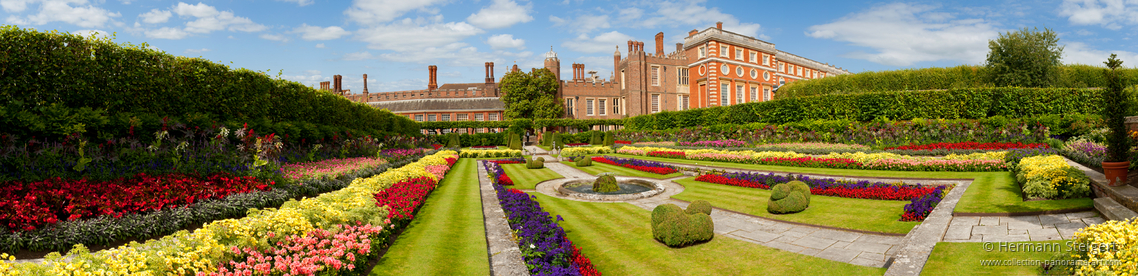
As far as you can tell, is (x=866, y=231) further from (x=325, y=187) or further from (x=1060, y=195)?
(x=325, y=187)

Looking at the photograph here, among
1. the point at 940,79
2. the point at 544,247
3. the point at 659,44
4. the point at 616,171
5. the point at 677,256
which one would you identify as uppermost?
the point at 659,44

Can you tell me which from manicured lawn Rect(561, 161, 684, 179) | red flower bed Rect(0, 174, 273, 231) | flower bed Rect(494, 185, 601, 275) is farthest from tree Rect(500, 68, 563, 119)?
red flower bed Rect(0, 174, 273, 231)

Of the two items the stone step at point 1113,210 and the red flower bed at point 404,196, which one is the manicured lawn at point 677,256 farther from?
the stone step at point 1113,210

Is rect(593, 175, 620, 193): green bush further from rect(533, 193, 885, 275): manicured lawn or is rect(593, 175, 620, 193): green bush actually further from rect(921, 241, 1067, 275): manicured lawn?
rect(921, 241, 1067, 275): manicured lawn

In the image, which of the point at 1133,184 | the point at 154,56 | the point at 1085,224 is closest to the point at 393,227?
the point at 154,56

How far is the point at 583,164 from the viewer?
20.0 m

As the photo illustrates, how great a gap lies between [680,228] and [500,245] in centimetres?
267

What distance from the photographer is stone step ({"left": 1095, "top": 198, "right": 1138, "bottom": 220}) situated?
554 cm

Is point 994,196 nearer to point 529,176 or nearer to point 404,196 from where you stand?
point 404,196

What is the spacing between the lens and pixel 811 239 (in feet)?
22.9

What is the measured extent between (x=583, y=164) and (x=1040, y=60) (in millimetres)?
22497

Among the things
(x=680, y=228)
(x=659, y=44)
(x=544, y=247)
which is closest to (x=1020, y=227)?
(x=680, y=228)

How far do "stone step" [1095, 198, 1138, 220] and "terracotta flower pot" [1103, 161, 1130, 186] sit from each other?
85 cm

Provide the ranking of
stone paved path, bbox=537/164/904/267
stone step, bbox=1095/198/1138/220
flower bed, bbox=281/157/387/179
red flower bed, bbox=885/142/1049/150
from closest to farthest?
stone step, bbox=1095/198/1138/220 → stone paved path, bbox=537/164/904/267 → flower bed, bbox=281/157/387/179 → red flower bed, bbox=885/142/1049/150
